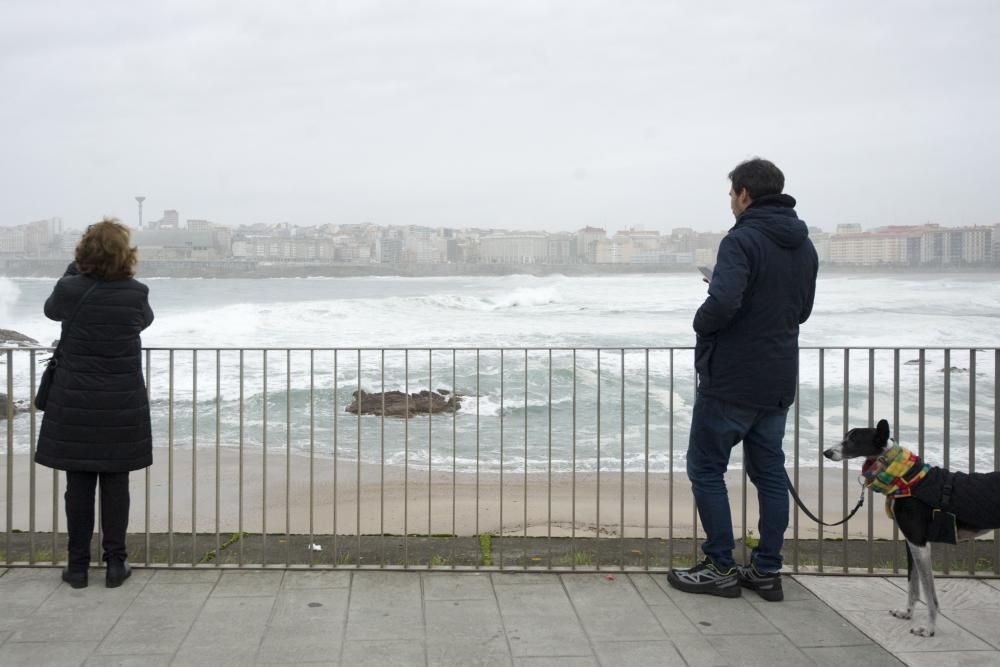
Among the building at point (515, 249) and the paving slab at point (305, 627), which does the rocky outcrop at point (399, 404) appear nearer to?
the paving slab at point (305, 627)

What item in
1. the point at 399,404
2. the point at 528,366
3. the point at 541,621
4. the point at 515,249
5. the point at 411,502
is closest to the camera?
the point at 541,621

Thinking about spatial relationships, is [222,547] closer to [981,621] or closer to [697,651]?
[697,651]

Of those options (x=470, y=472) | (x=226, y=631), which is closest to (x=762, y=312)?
(x=226, y=631)

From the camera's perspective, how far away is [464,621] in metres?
3.72

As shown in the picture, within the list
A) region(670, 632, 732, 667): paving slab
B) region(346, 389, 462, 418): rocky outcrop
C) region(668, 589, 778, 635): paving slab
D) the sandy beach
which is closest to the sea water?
region(346, 389, 462, 418): rocky outcrop

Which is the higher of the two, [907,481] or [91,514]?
[907,481]

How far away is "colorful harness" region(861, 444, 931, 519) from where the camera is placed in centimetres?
349

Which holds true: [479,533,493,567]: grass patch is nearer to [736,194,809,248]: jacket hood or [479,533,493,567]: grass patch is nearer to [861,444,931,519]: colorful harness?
[861,444,931,519]: colorful harness

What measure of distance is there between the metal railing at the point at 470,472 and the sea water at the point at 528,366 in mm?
73

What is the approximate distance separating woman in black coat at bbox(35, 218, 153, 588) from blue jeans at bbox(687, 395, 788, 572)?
2.40m

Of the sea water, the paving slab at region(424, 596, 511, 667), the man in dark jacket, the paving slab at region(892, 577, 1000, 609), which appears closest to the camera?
the paving slab at region(424, 596, 511, 667)

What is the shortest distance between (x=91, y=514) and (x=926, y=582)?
3.47m

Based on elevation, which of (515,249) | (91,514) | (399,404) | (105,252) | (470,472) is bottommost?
(470,472)

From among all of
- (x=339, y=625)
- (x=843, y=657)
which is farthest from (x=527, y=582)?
(x=843, y=657)
